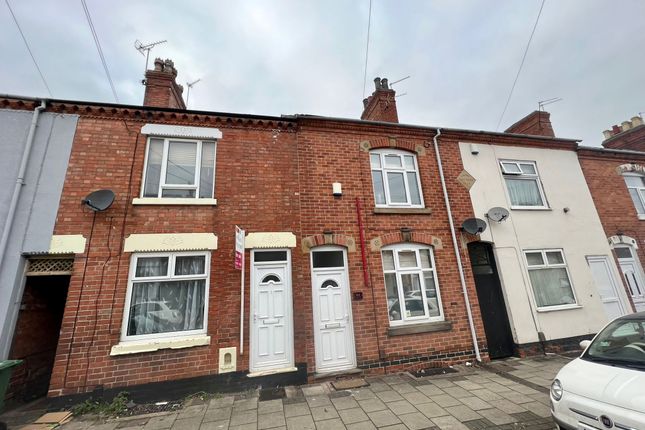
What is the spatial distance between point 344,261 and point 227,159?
12.5 ft

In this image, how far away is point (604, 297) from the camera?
8.02 metres

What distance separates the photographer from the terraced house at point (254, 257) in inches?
211

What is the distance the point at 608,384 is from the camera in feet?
9.93

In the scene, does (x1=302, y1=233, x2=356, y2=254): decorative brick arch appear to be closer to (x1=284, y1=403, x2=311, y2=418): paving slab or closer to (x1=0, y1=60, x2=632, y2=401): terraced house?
(x1=0, y1=60, x2=632, y2=401): terraced house

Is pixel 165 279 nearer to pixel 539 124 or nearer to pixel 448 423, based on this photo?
pixel 448 423

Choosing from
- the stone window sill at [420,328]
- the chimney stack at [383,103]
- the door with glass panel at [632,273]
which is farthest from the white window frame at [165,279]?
the door with glass panel at [632,273]

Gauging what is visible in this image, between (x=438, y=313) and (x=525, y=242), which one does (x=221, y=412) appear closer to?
(x=438, y=313)

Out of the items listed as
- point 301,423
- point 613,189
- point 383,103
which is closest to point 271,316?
point 301,423

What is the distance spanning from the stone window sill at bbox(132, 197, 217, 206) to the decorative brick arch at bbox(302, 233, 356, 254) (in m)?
Result: 2.30

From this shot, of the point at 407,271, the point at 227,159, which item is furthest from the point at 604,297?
the point at 227,159

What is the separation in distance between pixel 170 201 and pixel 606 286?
12.3m

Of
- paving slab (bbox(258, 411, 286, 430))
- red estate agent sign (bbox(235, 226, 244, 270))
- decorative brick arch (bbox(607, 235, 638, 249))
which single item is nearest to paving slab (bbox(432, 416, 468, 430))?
paving slab (bbox(258, 411, 286, 430))

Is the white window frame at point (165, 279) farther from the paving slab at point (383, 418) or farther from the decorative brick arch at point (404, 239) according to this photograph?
the decorative brick arch at point (404, 239)

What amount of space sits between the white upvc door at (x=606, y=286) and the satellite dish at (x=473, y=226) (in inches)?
153
